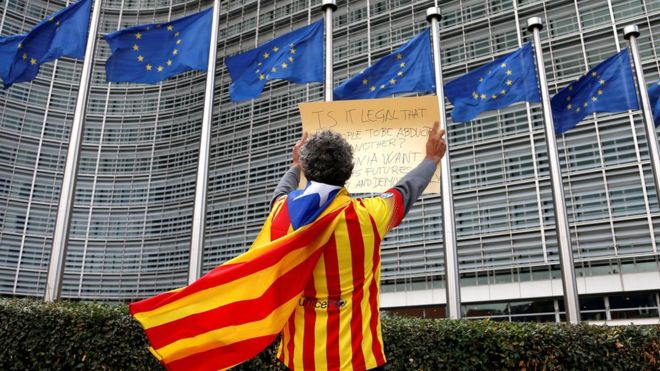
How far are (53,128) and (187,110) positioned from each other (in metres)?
8.36

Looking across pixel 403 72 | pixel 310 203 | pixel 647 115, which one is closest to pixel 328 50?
pixel 403 72

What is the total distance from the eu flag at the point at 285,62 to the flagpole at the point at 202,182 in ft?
1.80

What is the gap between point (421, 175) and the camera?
7.52 ft

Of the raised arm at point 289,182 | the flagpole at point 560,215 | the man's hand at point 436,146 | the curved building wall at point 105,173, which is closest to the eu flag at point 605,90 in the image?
the flagpole at point 560,215

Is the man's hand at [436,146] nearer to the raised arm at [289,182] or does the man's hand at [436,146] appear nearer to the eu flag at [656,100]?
the raised arm at [289,182]

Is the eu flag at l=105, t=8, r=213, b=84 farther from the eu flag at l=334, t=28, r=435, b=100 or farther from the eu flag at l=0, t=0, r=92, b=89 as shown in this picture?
the eu flag at l=334, t=28, r=435, b=100

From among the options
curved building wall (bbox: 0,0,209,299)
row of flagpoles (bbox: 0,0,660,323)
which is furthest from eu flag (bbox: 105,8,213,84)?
curved building wall (bbox: 0,0,209,299)

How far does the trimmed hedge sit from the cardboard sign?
6.39 feet

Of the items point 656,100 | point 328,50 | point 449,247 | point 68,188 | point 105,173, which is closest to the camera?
point 449,247

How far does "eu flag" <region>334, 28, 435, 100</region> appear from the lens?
9.87 meters

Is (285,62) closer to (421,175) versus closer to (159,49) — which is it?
(159,49)

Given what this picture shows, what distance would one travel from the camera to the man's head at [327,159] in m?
2.06

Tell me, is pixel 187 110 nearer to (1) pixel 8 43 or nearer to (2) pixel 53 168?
(2) pixel 53 168

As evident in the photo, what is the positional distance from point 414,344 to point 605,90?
7845mm
